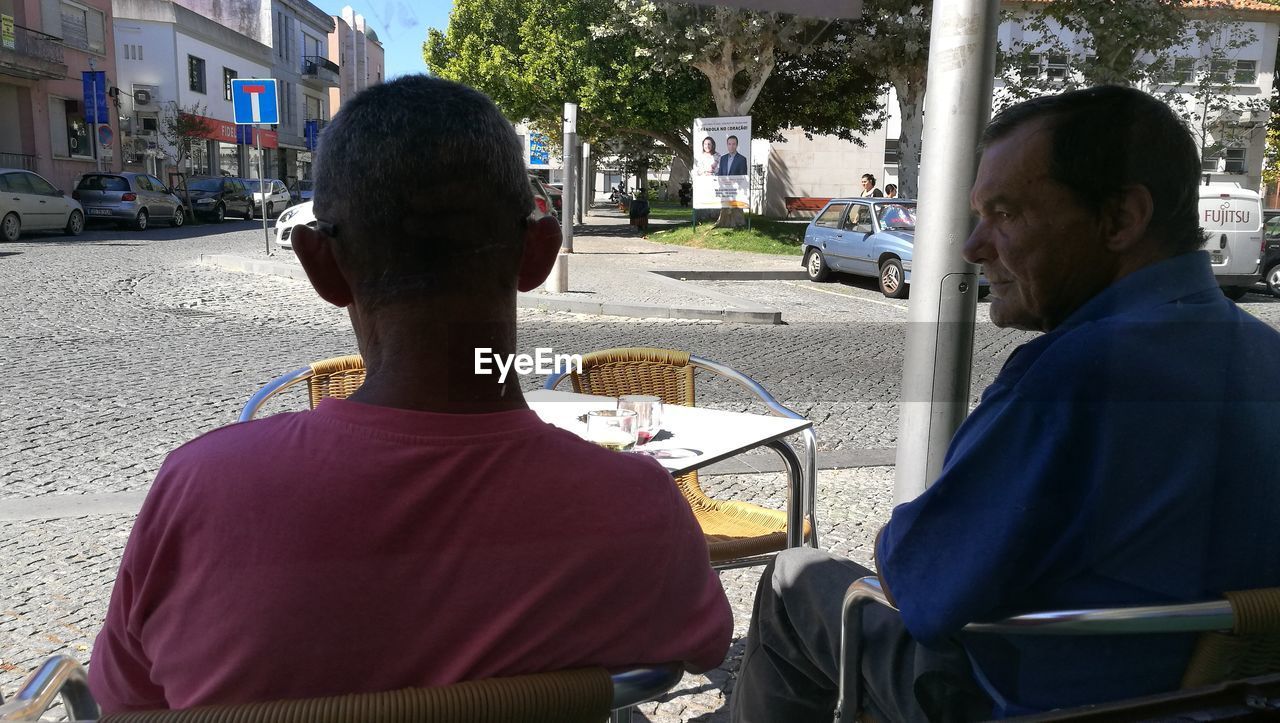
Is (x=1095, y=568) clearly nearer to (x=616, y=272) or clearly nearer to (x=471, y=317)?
(x=471, y=317)

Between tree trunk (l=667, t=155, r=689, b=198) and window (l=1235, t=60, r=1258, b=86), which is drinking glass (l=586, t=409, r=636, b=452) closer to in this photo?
window (l=1235, t=60, r=1258, b=86)

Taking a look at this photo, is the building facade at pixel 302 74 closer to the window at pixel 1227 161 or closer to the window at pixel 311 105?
the window at pixel 311 105

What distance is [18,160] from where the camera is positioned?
86.5ft

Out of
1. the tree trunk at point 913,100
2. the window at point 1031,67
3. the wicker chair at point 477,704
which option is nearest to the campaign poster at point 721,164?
the tree trunk at point 913,100

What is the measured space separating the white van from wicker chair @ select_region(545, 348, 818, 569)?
1.11 metres

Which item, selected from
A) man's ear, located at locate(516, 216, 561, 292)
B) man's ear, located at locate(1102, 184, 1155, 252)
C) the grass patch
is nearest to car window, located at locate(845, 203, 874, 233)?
the grass patch

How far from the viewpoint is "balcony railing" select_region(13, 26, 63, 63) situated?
24.8 meters

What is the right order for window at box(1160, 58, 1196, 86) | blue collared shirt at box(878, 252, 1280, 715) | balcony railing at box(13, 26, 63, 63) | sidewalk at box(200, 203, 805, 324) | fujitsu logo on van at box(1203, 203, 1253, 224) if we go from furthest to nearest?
balcony railing at box(13, 26, 63, 63) < sidewalk at box(200, 203, 805, 324) < window at box(1160, 58, 1196, 86) < fujitsu logo on van at box(1203, 203, 1253, 224) < blue collared shirt at box(878, 252, 1280, 715)

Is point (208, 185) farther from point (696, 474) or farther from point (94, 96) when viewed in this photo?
point (696, 474)

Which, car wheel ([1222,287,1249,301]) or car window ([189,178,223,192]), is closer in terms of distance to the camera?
car wheel ([1222,287,1249,301])

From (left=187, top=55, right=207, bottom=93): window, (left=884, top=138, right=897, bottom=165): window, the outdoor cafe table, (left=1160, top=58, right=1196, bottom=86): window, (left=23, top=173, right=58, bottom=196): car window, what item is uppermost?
(left=187, top=55, right=207, bottom=93): window

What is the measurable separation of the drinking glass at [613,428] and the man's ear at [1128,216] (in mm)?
1137

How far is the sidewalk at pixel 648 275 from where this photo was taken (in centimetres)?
964

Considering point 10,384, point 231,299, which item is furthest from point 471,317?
point 231,299
